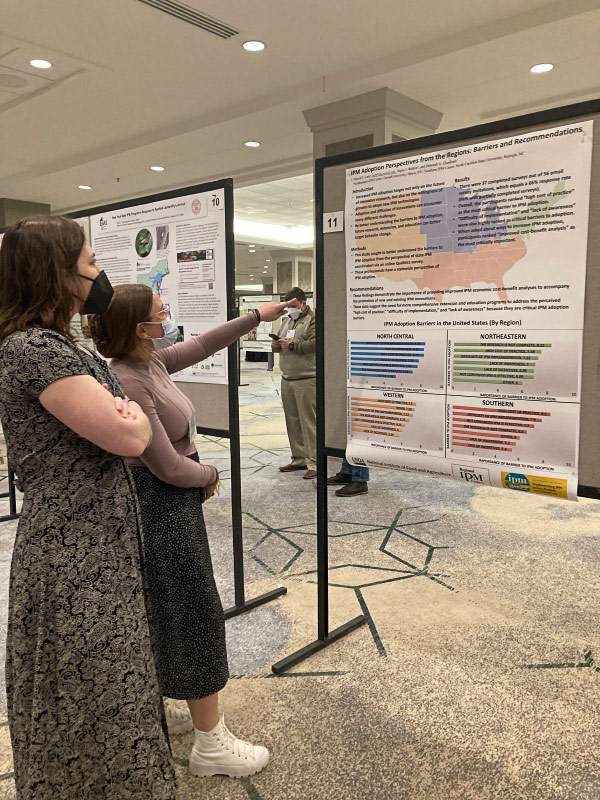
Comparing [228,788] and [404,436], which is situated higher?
Result: [404,436]

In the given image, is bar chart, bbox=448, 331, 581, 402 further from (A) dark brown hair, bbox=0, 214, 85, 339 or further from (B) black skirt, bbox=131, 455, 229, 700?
(A) dark brown hair, bbox=0, 214, 85, 339

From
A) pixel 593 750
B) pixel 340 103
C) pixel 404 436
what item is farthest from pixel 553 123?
pixel 340 103

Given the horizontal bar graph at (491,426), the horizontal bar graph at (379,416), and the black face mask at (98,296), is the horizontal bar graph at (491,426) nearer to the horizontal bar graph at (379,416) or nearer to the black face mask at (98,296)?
the horizontal bar graph at (379,416)

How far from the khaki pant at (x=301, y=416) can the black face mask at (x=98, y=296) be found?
3.75 meters

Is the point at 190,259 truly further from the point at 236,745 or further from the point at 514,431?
the point at 236,745

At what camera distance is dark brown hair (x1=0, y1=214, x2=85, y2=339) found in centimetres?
120

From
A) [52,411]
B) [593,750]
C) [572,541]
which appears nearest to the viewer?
[52,411]

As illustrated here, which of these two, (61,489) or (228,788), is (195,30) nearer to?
(61,489)

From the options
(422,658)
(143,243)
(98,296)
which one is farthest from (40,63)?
(422,658)

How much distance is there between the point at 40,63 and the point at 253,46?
189 centimetres

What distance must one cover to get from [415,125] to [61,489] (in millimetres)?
5831

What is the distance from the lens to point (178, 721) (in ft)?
6.33

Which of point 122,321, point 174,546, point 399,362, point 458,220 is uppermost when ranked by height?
point 458,220

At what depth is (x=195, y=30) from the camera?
453cm
